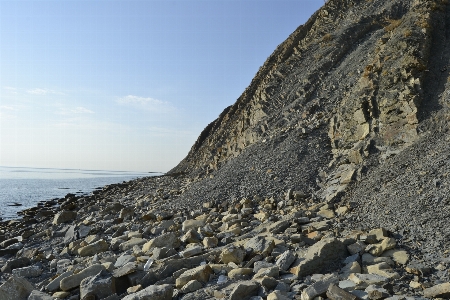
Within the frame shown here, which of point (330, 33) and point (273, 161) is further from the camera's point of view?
point (330, 33)

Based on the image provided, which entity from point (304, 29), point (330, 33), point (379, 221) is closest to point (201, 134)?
point (304, 29)

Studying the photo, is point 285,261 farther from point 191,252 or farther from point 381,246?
point 191,252

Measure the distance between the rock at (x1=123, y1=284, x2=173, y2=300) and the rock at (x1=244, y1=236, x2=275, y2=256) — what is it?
1.98 meters

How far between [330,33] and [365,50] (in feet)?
16.2

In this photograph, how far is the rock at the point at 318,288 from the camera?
4.75 metres

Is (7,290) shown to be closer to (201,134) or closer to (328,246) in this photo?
(328,246)

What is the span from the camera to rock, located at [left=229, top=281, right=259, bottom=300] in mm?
5030

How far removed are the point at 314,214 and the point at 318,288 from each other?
13.6 ft

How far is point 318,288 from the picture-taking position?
4828 mm

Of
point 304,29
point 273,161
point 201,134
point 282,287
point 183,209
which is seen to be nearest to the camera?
point 282,287

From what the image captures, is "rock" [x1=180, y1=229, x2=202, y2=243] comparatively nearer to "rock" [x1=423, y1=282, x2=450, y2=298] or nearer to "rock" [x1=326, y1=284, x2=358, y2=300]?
"rock" [x1=326, y1=284, x2=358, y2=300]

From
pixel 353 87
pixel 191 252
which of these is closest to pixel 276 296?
pixel 191 252

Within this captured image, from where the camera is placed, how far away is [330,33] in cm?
2309

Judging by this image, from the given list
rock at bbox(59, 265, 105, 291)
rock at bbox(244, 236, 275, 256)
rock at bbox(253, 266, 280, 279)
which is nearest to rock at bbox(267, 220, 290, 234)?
rock at bbox(244, 236, 275, 256)
